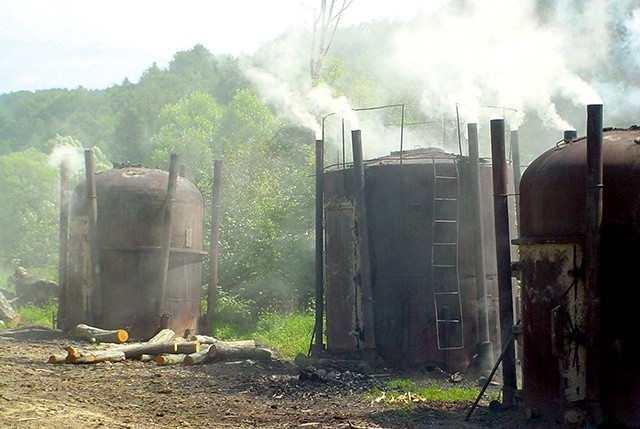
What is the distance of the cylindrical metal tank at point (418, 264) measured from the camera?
15492mm

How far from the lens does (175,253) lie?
20.7 meters

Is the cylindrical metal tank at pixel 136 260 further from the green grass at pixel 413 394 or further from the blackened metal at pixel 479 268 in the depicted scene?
the green grass at pixel 413 394

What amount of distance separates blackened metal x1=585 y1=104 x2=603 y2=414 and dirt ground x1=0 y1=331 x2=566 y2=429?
2.81 ft

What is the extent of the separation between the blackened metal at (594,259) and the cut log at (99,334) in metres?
11.7

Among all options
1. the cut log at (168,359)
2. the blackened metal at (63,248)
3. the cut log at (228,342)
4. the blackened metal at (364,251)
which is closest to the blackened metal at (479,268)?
the blackened metal at (364,251)

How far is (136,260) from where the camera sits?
20.4 m

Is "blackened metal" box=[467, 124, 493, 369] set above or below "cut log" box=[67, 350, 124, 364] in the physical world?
above

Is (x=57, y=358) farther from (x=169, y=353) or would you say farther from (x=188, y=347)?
(x=188, y=347)

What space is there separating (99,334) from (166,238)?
2.55 m

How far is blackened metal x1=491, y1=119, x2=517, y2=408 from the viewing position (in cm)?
1134

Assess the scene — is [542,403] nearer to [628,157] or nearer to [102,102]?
[628,157]

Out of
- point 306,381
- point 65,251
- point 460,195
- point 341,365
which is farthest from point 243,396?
point 65,251

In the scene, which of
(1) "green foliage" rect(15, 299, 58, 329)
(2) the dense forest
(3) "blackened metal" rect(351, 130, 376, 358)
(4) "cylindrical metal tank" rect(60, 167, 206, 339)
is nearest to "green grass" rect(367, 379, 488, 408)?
(3) "blackened metal" rect(351, 130, 376, 358)

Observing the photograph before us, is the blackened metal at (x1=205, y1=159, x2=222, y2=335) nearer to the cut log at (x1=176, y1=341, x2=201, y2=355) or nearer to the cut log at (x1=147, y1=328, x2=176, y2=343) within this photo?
the cut log at (x1=147, y1=328, x2=176, y2=343)
